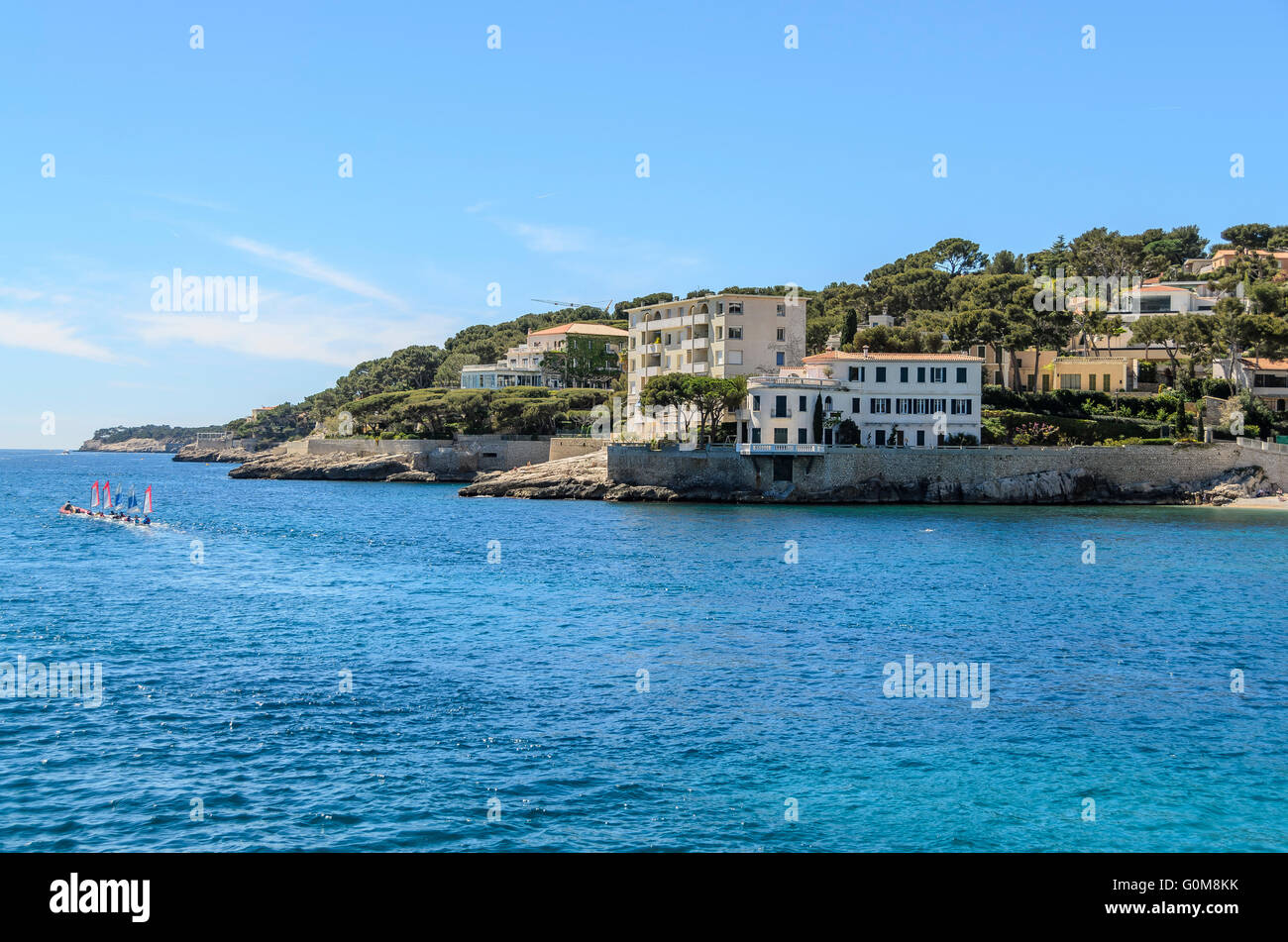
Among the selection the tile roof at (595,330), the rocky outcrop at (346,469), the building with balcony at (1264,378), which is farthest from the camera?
the tile roof at (595,330)

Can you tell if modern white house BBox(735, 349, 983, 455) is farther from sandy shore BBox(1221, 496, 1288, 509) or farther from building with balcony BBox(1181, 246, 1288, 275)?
building with balcony BBox(1181, 246, 1288, 275)

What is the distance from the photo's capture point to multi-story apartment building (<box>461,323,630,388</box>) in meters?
147

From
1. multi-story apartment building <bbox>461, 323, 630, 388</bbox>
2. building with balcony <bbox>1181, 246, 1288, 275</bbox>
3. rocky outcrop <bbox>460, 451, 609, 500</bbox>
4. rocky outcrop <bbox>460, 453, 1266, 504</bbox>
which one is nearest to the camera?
rocky outcrop <bbox>460, 453, 1266, 504</bbox>

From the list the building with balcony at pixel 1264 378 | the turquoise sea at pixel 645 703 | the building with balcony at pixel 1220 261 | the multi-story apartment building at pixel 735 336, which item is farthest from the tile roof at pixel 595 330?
the turquoise sea at pixel 645 703

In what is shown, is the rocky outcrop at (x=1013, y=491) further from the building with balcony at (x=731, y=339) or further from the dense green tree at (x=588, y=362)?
the dense green tree at (x=588, y=362)

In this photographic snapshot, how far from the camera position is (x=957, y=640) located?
105 feet

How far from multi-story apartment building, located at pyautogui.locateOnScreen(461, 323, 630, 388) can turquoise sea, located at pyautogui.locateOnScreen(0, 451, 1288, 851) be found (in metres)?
95.9

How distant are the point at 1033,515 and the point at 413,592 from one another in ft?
160

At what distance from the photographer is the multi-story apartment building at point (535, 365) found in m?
147

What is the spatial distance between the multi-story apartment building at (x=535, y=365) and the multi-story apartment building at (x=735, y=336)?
4228 cm

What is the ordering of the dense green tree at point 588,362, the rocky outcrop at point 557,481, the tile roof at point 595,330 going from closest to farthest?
the rocky outcrop at point 557,481 < the dense green tree at point 588,362 < the tile roof at point 595,330

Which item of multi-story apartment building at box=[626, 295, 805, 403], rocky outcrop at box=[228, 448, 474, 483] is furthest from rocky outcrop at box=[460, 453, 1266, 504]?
rocky outcrop at box=[228, 448, 474, 483]

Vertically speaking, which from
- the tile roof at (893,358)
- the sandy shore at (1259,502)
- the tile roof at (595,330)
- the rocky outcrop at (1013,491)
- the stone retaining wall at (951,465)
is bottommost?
the sandy shore at (1259,502)

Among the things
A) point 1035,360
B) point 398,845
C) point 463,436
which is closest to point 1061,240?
point 1035,360
